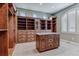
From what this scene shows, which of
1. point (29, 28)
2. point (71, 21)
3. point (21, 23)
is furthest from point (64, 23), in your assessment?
point (21, 23)

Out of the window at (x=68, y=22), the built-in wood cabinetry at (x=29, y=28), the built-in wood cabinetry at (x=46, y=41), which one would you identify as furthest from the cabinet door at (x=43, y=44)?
the window at (x=68, y=22)

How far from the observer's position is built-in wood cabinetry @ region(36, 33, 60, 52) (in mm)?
4077

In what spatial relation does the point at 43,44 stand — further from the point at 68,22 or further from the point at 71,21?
the point at 68,22

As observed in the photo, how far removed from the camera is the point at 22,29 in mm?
7156

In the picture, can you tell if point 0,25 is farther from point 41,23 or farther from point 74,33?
point 41,23

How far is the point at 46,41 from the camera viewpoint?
168 inches

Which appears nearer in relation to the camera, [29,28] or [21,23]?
[21,23]

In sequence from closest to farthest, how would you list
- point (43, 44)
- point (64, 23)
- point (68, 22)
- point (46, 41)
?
point (43, 44) < point (46, 41) < point (68, 22) < point (64, 23)

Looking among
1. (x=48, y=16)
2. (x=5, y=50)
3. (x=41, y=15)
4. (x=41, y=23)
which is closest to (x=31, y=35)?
(x=41, y=23)

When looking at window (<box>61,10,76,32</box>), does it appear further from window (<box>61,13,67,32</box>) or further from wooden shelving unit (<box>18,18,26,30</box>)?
wooden shelving unit (<box>18,18,26,30</box>)

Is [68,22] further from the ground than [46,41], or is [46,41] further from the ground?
[68,22]

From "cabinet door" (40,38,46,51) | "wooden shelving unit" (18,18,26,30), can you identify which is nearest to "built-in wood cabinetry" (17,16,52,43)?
"wooden shelving unit" (18,18,26,30)

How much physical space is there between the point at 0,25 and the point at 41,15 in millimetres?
7007

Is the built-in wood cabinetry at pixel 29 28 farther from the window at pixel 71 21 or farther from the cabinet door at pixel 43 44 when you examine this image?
the cabinet door at pixel 43 44
